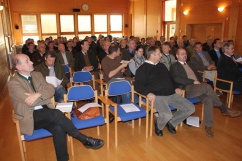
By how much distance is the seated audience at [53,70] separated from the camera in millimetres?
3647

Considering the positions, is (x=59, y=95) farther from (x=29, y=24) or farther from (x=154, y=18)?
(x=154, y=18)

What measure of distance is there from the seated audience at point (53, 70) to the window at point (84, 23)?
33.6 ft

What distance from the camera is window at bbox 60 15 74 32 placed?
43.0ft

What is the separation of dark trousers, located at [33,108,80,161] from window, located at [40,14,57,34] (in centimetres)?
1128

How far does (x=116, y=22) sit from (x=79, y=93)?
39.9 ft

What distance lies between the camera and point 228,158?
2.75 metres

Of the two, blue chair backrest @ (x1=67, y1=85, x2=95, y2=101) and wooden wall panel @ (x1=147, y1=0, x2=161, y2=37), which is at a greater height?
wooden wall panel @ (x1=147, y1=0, x2=161, y2=37)

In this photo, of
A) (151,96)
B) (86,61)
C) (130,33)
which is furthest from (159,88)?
(130,33)

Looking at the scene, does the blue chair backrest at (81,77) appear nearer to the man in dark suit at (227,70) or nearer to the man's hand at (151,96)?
the man's hand at (151,96)

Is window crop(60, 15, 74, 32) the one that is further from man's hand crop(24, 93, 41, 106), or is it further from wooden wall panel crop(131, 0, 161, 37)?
man's hand crop(24, 93, 41, 106)

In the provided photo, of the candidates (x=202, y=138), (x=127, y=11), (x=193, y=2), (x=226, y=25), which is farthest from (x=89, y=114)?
(x=127, y=11)

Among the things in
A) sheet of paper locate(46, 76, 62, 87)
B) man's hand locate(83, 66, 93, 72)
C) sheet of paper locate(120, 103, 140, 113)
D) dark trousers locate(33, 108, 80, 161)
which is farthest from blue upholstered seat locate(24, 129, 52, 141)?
man's hand locate(83, 66, 93, 72)

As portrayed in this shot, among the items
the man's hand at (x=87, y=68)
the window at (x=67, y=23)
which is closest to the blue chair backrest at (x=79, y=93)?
the man's hand at (x=87, y=68)

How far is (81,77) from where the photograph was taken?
4.58 m
